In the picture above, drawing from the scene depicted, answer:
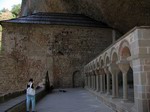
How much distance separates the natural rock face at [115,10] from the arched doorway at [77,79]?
5396mm

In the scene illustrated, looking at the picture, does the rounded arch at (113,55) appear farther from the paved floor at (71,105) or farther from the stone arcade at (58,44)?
the stone arcade at (58,44)

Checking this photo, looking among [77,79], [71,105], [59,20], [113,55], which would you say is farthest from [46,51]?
[113,55]

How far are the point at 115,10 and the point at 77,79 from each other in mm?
6637

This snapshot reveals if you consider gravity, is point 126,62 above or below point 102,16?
below

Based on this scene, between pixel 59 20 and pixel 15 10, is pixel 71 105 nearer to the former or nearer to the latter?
pixel 59 20

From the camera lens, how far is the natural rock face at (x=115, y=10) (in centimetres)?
1689

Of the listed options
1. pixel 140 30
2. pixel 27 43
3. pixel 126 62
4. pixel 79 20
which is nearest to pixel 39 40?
pixel 27 43

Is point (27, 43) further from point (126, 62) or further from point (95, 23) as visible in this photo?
point (126, 62)

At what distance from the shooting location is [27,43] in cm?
1955

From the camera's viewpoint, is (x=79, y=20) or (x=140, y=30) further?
(x=79, y=20)

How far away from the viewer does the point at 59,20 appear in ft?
67.3

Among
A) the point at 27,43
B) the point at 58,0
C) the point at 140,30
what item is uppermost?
the point at 58,0

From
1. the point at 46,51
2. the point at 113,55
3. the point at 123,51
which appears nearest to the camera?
the point at 123,51

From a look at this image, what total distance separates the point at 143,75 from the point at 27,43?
52.8 ft
